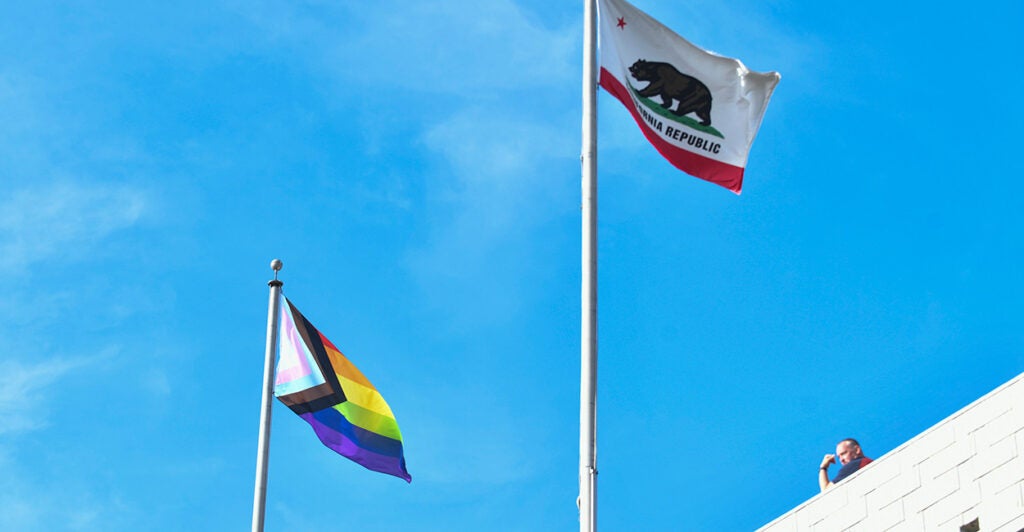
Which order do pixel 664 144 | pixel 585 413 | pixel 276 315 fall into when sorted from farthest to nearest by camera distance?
pixel 276 315
pixel 664 144
pixel 585 413

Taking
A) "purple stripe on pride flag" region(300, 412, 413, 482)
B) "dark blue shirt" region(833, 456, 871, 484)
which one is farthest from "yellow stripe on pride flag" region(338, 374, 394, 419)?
"dark blue shirt" region(833, 456, 871, 484)

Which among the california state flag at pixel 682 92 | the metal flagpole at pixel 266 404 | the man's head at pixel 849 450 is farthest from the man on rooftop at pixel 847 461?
the metal flagpole at pixel 266 404

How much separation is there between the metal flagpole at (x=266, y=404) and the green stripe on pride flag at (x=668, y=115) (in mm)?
6228

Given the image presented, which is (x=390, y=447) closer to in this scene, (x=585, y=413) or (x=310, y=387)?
(x=310, y=387)

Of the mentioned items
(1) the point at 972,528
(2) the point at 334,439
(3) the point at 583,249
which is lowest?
(1) the point at 972,528

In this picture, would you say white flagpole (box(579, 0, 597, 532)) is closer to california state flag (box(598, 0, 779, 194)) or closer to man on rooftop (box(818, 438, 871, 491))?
california state flag (box(598, 0, 779, 194))

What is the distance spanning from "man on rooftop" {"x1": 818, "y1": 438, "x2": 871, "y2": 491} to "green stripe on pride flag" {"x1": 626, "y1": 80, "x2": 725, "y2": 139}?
11.4ft

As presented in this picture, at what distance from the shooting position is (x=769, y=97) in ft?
65.8

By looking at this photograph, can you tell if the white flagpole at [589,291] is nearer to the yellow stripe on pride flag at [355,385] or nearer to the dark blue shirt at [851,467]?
the dark blue shirt at [851,467]

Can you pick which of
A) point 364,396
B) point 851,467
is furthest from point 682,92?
point 364,396

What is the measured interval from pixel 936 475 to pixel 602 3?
5.97 meters

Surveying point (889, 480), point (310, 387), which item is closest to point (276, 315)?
point (310, 387)

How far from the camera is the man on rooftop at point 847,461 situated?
18.5 m

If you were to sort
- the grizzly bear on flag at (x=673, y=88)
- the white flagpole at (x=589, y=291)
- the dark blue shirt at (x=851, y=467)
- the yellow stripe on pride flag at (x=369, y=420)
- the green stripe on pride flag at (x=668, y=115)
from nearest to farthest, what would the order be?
1. the white flagpole at (x=589, y=291)
2. the dark blue shirt at (x=851, y=467)
3. the green stripe on pride flag at (x=668, y=115)
4. the grizzly bear on flag at (x=673, y=88)
5. the yellow stripe on pride flag at (x=369, y=420)
